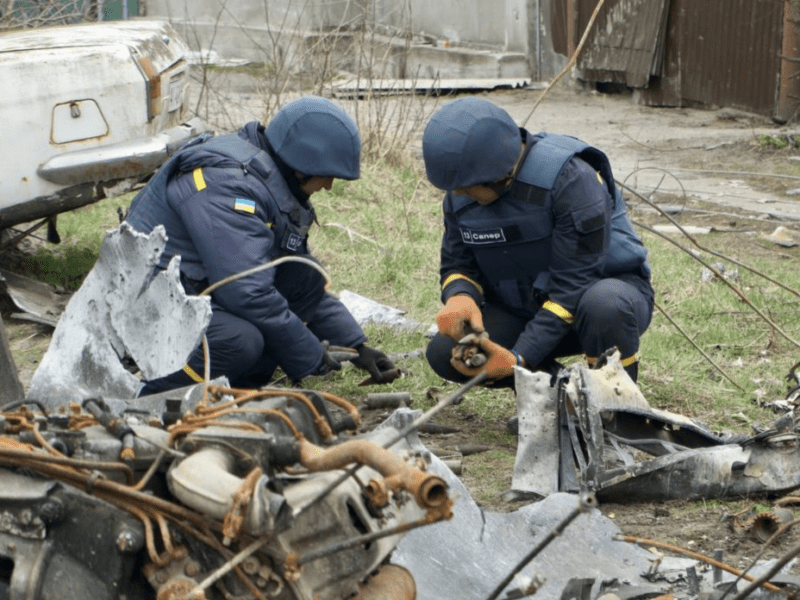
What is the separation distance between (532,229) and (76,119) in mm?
2609

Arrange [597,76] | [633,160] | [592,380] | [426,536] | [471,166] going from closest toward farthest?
[426,536] → [592,380] → [471,166] → [633,160] → [597,76]

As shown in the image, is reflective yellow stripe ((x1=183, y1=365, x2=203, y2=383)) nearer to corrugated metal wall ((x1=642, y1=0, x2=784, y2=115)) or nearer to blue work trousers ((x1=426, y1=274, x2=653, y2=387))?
blue work trousers ((x1=426, y1=274, x2=653, y2=387))

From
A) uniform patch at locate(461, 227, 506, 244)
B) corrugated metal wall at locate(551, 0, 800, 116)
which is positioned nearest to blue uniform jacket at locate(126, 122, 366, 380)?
uniform patch at locate(461, 227, 506, 244)

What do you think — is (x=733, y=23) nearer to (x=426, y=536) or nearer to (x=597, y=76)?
(x=597, y=76)

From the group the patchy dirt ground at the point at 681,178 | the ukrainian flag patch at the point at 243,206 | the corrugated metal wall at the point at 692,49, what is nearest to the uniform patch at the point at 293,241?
the ukrainian flag patch at the point at 243,206

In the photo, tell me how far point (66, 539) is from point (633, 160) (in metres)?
9.16

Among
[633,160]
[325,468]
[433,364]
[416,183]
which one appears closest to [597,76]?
[633,160]

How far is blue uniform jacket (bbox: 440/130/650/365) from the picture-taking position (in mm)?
4344

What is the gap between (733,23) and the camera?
39.9 feet

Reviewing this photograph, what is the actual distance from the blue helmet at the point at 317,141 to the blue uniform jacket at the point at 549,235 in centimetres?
50

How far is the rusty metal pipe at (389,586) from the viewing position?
7.44 ft

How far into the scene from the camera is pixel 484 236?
4.55m

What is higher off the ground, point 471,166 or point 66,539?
point 471,166

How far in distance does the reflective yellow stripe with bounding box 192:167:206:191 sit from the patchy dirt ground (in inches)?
48.7
